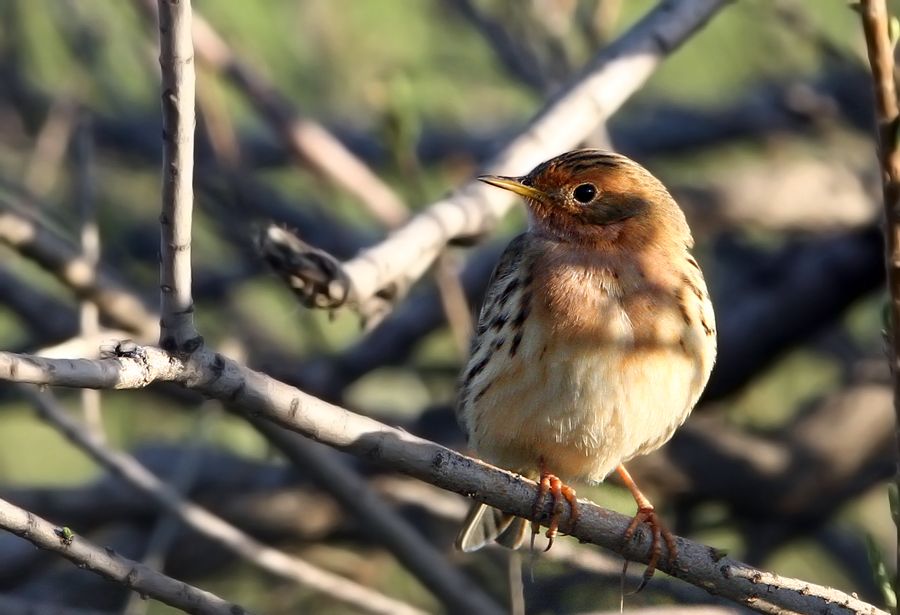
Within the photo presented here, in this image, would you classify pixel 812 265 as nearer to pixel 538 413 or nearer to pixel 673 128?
pixel 673 128

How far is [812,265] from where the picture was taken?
28.0ft

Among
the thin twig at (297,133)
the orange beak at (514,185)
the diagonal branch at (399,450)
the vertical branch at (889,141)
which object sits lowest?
the diagonal branch at (399,450)

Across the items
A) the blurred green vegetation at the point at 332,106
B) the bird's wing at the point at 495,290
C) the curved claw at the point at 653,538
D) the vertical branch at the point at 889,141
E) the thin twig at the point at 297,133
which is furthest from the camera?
the blurred green vegetation at the point at 332,106

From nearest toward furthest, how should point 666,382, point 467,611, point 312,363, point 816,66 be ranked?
point 666,382
point 467,611
point 312,363
point 816,66

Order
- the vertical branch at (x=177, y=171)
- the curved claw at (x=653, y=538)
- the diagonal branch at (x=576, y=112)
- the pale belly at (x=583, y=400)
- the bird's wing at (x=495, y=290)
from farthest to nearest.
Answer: the bird's wing at (x=495, y=290) < the diagonal branch at (x=576, y=112) < the pale belly at (x=583, y=400) < the curved claw at (x=653, y=538) < the vertical branch at (x=177, y=171)

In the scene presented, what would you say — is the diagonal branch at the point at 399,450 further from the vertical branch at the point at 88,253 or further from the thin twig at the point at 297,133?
the thin twig at the point at 297,133

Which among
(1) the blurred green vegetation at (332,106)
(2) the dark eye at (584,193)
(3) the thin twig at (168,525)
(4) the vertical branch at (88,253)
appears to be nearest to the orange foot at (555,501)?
(2) the dark eye at (584,193)

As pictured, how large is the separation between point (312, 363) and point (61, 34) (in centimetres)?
295

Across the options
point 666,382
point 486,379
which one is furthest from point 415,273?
point 666,382

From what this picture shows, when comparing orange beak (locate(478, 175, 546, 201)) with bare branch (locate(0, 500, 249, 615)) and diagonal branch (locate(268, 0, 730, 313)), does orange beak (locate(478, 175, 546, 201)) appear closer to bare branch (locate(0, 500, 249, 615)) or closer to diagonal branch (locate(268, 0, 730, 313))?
diagonal branch (locate(268, 0, 730, 313))

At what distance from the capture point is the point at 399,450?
3.76 metres

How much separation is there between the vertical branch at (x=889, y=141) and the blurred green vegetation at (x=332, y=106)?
4.40 metres

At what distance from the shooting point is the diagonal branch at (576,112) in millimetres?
5191

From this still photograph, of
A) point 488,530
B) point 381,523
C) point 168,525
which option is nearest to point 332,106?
point 381,523
